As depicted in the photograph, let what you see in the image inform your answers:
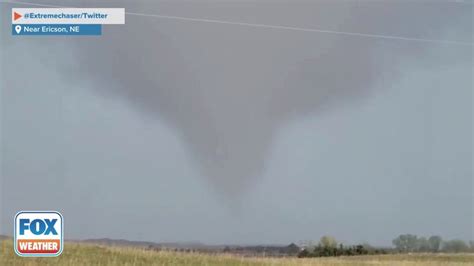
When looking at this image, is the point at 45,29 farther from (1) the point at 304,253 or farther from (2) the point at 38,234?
(1) the point at 304,253

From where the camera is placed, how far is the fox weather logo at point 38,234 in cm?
1795

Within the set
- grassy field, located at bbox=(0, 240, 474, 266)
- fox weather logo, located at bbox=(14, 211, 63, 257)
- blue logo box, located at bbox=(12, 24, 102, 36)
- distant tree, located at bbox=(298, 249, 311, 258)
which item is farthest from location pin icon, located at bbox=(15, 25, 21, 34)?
distant tree, located at bbox=(298, 249, 311, 258)

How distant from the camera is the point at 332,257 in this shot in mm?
19156

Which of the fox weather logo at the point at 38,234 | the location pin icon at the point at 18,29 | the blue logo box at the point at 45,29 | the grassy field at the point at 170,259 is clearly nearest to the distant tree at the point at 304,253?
the grassy field at the point at 170,259

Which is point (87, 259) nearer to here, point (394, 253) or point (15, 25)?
point (15, 25)

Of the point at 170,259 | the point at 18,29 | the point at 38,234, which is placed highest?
the point at 18,29

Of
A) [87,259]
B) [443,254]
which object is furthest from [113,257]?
[443,254]

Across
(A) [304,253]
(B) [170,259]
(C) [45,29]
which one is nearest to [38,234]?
(B) [170,259]

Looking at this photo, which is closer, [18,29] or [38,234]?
[38,234]

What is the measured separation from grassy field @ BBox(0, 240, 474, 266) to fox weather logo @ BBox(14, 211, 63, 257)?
0.63 ft

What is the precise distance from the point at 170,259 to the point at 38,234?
3.81 metres

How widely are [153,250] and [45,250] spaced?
306cm

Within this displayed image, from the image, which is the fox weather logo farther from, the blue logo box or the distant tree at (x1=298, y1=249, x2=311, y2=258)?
the distant tree at (x1=298, y1=249, x2=311, y2=258)

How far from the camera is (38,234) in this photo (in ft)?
59.4
